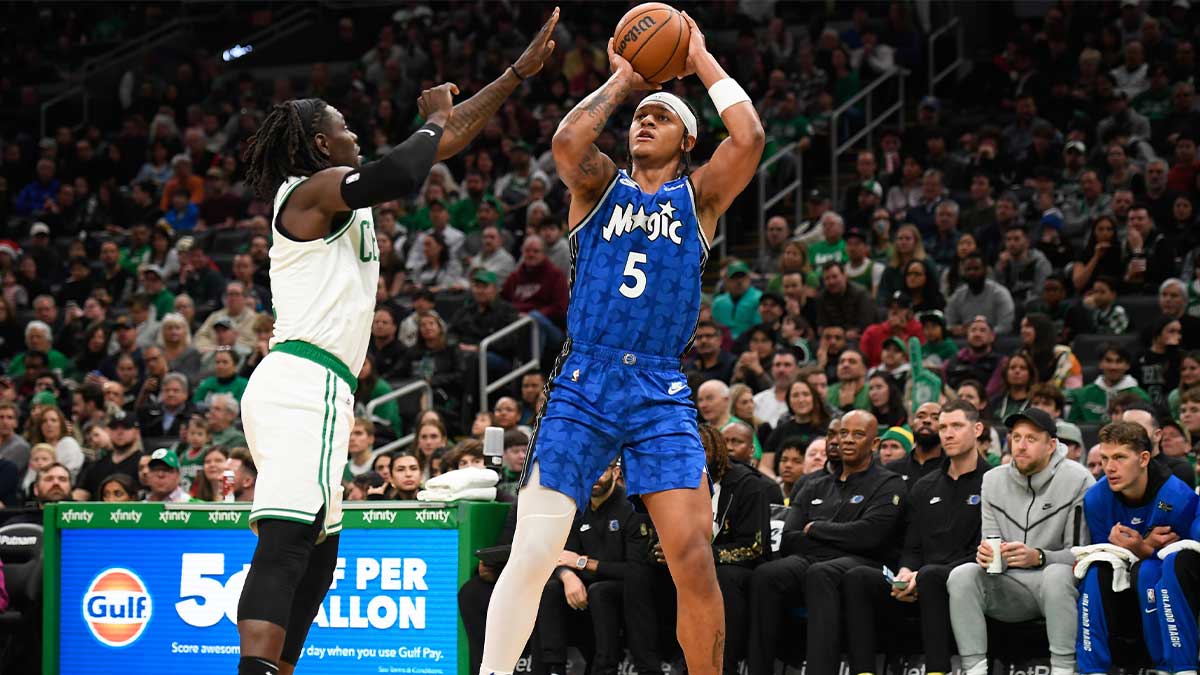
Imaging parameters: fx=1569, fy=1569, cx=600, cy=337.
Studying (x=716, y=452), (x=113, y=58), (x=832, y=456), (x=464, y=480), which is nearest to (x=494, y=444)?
(x=464, y=480)

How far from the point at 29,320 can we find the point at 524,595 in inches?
575

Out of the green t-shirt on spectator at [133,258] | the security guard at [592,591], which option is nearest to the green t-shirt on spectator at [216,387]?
the green t-shirt on spectator at [133,258]

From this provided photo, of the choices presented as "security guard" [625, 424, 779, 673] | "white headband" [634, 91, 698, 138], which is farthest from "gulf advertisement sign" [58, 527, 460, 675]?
"white headband" [634, 91, 698, 138]

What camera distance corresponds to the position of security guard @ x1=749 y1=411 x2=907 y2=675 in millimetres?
8664

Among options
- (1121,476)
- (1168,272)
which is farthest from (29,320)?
(1121,476)

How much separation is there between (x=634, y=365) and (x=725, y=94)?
44.6 inches

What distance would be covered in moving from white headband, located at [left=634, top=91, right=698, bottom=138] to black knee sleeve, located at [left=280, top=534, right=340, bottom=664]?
201 centimetres

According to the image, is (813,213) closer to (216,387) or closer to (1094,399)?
(1094,399)

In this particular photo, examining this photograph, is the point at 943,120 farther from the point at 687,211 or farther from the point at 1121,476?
the point at 687,211

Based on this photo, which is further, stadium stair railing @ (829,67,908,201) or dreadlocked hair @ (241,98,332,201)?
stadium stair railing @ (829,67,908,201)

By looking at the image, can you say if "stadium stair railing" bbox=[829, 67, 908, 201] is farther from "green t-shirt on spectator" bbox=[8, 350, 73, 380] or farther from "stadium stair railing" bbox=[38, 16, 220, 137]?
"stadium stair railing" bbox=[38, 16, 220, 137]

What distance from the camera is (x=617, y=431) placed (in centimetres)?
566

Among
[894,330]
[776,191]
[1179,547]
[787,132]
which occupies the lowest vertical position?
[1179,547]

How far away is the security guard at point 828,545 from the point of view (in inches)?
341
